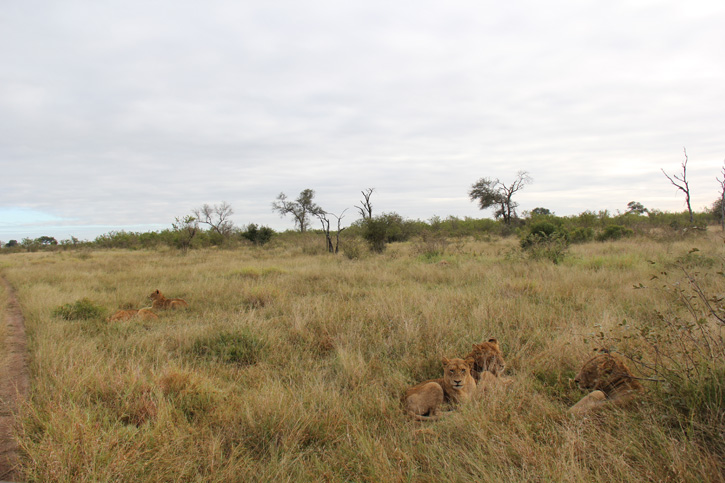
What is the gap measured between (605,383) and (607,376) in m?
0.07

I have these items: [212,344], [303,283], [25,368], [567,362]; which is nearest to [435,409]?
[567,362]

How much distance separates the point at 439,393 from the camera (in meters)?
3.26

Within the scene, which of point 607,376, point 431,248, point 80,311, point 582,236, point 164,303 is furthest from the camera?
point 582,236

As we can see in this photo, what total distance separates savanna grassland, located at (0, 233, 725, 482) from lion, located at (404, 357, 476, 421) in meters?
0.13

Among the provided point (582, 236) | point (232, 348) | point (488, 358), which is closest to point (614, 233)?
point (582, 236)

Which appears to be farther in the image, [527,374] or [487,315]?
[487,315]

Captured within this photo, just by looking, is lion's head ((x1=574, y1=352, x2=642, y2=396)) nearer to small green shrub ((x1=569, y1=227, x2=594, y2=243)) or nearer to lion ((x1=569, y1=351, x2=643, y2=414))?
lion ((x1=569, y1=351, x2=643, y2=414))

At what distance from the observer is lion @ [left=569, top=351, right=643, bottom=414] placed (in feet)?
9.21

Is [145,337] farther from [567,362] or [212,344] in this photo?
[567,362]

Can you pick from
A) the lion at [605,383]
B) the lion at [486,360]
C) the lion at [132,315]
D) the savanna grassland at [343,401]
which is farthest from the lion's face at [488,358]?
the lion at [132,315]

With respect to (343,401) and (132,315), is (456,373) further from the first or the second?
(132,315)

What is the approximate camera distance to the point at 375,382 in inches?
148

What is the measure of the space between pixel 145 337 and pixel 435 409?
4.35 m

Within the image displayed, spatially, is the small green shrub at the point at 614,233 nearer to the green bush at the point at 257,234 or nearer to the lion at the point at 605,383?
the lion at the point at 605,383
